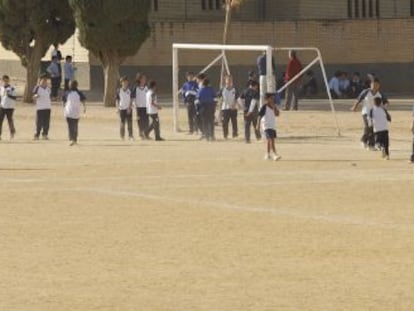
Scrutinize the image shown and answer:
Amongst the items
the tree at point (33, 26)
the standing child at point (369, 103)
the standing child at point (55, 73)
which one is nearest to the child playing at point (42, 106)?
the standing child at point (369, 103)

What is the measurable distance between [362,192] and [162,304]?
432 inches

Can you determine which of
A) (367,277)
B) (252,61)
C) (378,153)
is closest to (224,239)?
(367,277)

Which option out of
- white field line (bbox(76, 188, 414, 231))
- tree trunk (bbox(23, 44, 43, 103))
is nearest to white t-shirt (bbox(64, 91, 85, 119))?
white field line (bbox(76, 188, 414, 231))

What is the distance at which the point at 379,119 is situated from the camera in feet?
104

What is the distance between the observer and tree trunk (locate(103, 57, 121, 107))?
1964 inches

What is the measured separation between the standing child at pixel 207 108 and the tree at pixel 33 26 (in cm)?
1366

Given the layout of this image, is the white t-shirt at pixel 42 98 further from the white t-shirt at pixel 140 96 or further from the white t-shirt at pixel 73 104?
the white t-shirt at pixel 140 96

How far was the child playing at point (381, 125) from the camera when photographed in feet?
103

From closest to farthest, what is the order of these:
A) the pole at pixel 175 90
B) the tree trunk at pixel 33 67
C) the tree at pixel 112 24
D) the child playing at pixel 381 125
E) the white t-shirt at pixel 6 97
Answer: the child playing at pixel 381 125
the white t-shirt at pixel 6 97
the pole at pixel 175 90
the tree at pixel 112 24
the tree trunk at pixel 33 67

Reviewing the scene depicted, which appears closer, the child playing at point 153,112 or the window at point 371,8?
the child playing at point 153,112

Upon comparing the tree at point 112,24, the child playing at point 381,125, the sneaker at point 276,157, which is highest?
the tree at point 112,24

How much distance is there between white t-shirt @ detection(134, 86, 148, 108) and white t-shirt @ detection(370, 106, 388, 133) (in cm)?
863

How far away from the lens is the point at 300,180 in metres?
26.8

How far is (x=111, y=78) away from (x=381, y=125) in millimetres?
19708
